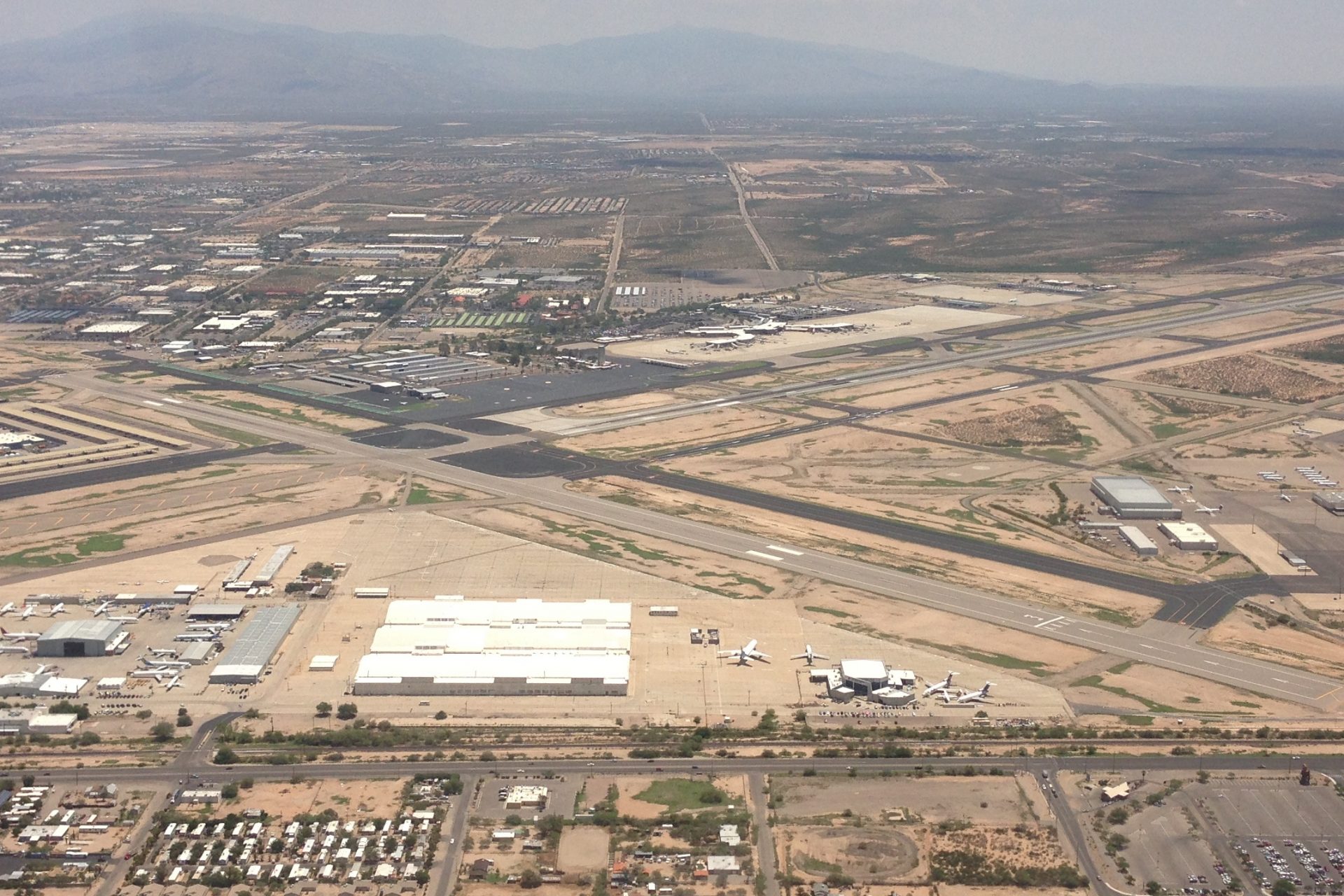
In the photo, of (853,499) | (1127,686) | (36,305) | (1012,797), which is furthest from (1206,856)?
(36,305)

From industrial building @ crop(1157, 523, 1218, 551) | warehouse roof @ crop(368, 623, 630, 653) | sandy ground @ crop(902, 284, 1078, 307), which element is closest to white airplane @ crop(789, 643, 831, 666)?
warehouse roof @ crop(368, 623, 630, 653)

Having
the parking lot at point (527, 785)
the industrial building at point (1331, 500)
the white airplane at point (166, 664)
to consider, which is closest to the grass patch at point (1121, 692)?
the parking lot at point (527, 785)

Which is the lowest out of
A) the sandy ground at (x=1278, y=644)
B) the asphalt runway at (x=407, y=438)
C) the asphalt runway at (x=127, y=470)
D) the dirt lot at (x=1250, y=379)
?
the asphalt runway at (x=127, y=470)

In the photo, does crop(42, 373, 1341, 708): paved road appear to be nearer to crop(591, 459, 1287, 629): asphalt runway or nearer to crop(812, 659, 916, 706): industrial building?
crop(591, 459, 1287, 629): asphalt runway

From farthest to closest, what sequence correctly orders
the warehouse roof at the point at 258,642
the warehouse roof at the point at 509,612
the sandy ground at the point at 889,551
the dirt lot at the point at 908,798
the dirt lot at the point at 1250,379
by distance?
the dirt lot at the point at 1250,379, the sandy ground at the point at 889,551, the warehouse roof at the point at 509,612, the warehouse roof at the point at 258,642, the dirt lot at the point at 908,798

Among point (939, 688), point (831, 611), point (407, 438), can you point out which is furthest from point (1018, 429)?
point (939, 688)

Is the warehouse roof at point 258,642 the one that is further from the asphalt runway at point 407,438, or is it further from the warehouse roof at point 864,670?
the asphalt runway at point 407,438
